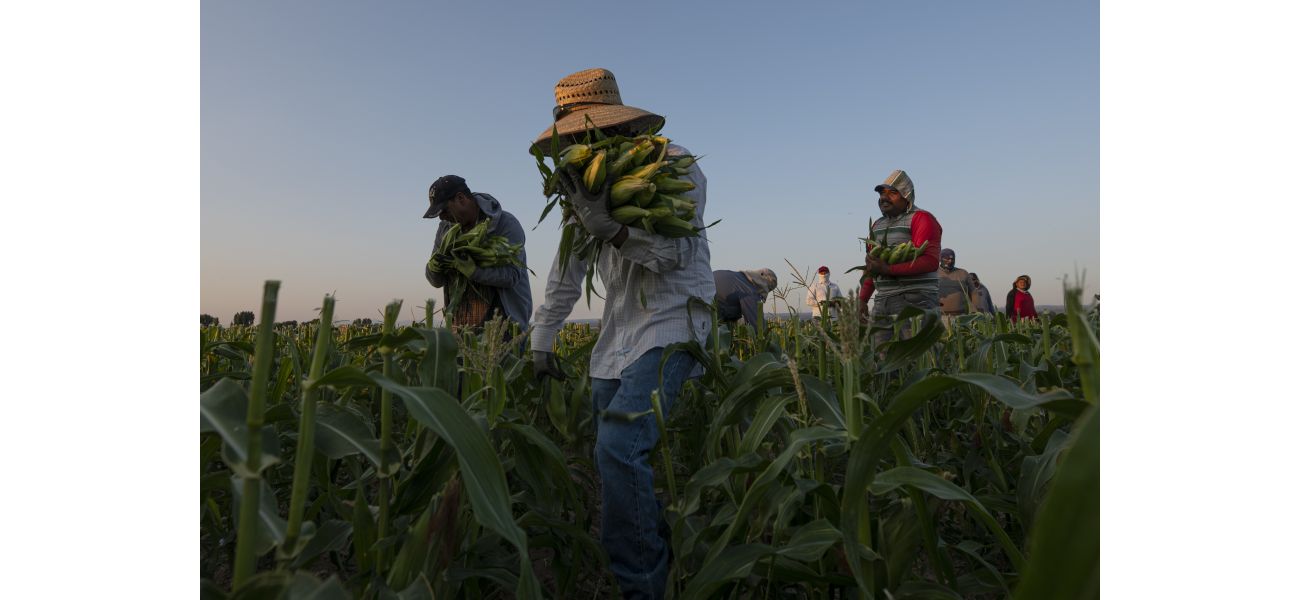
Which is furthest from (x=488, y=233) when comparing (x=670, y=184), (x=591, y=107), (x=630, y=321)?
(x=670, y=184)

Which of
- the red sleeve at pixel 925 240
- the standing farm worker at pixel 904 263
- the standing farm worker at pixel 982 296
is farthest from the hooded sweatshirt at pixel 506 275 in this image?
the standing farm worker at pixel 982 296

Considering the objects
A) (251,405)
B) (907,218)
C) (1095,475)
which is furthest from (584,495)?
(907,218)

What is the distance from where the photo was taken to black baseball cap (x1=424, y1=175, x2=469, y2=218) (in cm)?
381

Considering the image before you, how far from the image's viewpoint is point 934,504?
4.83ft

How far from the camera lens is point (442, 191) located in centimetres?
381

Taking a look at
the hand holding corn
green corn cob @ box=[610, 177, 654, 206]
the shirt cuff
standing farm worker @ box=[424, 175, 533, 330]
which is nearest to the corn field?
the shirt cuff

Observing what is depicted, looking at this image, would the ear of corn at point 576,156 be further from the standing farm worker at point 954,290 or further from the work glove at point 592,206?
the standing farm worker at point 954,290

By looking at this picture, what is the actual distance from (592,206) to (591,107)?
19.3 inches

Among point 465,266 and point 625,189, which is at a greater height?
point 625,189

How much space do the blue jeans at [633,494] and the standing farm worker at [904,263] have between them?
73.2 inches

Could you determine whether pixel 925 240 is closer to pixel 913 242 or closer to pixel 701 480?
pixel 913 242

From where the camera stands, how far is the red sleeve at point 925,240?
12.5 feet

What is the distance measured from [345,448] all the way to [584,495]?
1740mm

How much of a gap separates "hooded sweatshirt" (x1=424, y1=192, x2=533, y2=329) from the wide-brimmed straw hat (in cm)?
134
